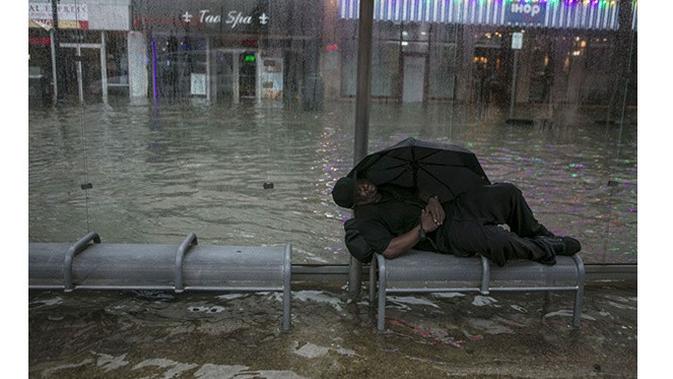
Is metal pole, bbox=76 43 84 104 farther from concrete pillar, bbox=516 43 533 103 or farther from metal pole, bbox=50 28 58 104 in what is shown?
concrete pillar, bbox=516 43 533 103

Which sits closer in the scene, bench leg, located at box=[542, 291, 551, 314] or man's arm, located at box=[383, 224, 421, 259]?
man's arm, located at box=[383, 224, 421, 259]

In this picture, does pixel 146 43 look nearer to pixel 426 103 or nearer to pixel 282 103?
pixel 282 103

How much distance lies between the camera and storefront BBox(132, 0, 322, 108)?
5410 mm

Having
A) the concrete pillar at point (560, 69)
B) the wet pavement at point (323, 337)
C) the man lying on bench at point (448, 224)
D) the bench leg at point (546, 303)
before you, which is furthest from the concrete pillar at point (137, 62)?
the concrete pillar at point (560, 69)

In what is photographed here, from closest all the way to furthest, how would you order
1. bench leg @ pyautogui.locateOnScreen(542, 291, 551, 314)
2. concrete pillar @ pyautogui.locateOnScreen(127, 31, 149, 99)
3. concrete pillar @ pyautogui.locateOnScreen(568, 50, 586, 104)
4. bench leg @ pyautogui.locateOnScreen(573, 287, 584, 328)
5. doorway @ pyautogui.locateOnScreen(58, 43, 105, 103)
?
1. bench leg @ pyautogui.locateOnScreen(573, 287, 584, 328)
2. bench leg @ pyautogui.locateOnScreen(542, 291, 551, 314)
3. doorway @ pyautogui.locateOnScreen(58, 43, 105, 103)
4. concrete pillar @ pyautogui.locateOnScreen(127, 31, 149, 99)
5. concrete pillar @ pyautogui.locateOnScreen(568, 50, 586, 104)

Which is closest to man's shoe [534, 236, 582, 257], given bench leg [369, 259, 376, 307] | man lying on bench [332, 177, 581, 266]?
man lying on bench [332, 177, 581, 266]

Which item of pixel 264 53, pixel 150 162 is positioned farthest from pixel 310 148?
pixel 150 162

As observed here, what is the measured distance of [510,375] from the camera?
3191 mm

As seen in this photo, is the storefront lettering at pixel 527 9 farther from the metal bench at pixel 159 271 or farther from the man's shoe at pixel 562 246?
the metal bench at pixel 159 271

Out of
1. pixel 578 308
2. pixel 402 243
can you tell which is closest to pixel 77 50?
pixel 402 243

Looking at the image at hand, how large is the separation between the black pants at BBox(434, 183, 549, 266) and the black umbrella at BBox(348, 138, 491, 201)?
106 millimetres

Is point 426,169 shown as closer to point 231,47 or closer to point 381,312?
point 381,312

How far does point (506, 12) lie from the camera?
20.0ft

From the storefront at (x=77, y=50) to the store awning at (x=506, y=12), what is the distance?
2.12m
